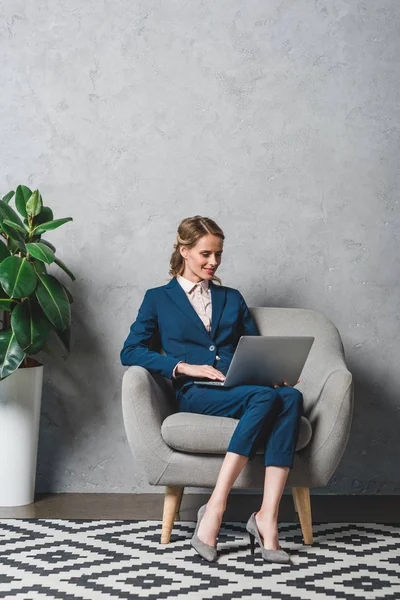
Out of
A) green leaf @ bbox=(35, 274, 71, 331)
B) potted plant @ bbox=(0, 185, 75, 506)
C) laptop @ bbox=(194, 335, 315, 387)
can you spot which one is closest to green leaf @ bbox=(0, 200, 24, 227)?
potted plant @ bbox=(0, 185, 75, 506)

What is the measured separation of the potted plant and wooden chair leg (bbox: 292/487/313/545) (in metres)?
1.11

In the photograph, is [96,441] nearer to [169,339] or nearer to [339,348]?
[169,339]

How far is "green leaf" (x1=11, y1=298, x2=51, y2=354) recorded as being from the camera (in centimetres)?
337

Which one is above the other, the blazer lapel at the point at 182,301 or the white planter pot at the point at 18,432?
the blazer lapel at the point at 182,301

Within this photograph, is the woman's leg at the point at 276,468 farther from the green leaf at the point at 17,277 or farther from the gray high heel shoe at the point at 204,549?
the green leaf at the point at 17,277

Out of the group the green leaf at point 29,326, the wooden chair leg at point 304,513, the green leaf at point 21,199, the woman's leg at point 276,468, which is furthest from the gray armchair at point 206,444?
the green leaf at point 21,199

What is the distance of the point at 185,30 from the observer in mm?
3842

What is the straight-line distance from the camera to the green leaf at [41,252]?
3279 millimetres

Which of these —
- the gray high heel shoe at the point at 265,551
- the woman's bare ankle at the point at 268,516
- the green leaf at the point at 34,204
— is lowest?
the gray high heel shoe at the point at 265,551

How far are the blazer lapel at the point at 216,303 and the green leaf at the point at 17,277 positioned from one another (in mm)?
699

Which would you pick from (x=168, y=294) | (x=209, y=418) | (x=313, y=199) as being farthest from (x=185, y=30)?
(x=209, y=418)

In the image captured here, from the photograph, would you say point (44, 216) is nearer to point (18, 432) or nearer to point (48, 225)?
point (48, 225)

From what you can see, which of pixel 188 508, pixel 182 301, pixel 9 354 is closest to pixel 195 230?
pixel 182 301

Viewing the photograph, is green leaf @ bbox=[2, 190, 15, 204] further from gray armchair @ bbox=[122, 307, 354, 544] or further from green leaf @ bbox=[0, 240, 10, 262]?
gray armchair @ bbox=[122, 307, 354, 544]
